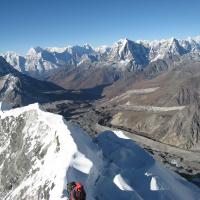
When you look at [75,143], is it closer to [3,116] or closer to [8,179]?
[8,179]

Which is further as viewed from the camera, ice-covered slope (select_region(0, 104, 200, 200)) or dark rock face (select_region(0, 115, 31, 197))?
dark rock face (select_region(0, 115, 31, 197))

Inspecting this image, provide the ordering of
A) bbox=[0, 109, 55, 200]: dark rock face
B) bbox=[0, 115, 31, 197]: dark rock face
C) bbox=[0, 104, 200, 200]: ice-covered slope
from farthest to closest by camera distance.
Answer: bbox=[0, 115, 31, 197]: dark rock face
bbox=[0, 109, 55, 200]: dark rock face
bbox=[0, 104, 200, 200]: ice-covered slope

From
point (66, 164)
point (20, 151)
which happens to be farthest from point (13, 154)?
point (66, 164)

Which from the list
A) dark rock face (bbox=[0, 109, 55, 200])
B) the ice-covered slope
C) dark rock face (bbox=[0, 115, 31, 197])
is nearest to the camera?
the ice-covered slope

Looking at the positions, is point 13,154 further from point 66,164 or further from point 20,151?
point 66,164

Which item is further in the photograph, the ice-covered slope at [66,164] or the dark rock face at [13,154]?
the dark rock face at [13,154]

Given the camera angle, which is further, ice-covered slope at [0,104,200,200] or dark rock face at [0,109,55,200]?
dark rock face at [0,109,55,200]

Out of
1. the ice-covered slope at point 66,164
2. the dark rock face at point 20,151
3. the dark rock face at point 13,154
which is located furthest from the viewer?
the dark rock face at point 13,154

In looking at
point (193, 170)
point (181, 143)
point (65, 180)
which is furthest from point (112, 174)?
point (181, 143)

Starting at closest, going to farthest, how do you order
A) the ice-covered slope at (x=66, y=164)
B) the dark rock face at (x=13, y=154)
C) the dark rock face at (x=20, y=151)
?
the ice-covered slope at (x=66, y=164), the dark rock face at (x=20, y=151), the dark rock face at (x=13, y=154)
